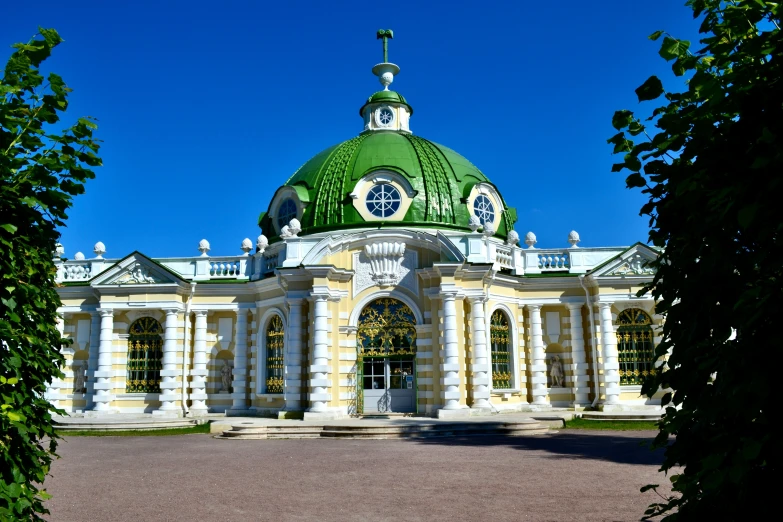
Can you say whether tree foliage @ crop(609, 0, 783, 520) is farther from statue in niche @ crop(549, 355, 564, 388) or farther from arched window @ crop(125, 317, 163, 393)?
arched window @ crop(125, 317, 163, 393)

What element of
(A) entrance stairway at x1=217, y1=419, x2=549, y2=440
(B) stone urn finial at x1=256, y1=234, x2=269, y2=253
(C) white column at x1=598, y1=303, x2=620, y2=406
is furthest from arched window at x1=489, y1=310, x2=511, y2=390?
(B) stone urn finial at x1=256, y1=234, x2=269, y2=253

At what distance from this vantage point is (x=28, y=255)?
222 inches

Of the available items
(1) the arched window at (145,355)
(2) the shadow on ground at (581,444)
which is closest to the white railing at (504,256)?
(2) the shadow on ground at (581,444)

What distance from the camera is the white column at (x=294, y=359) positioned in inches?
955

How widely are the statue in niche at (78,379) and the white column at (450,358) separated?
16.0 m

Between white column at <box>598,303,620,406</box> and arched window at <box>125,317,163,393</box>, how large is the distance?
18524mm

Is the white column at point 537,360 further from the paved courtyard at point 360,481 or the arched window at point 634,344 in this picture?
the paved courtyard at point 360,481

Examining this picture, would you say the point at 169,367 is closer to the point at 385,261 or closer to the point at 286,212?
the point at 286,212

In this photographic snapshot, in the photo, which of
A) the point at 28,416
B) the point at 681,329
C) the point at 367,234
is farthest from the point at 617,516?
the point at 367,234

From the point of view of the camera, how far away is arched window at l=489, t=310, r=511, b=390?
26.5 m

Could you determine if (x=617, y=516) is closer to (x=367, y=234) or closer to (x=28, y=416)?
(x=28, y=416)

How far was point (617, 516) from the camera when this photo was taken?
29.3 feet

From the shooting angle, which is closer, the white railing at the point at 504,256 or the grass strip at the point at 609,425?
the grass strip at the point at 609,425

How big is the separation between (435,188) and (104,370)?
1579 centimetres
